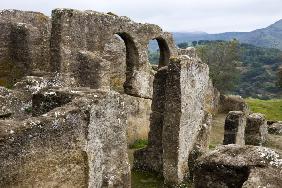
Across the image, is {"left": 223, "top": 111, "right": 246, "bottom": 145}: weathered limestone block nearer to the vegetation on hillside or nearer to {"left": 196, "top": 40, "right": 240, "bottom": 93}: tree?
the vegetation on hillside

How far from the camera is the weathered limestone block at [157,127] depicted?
19312 millimetres

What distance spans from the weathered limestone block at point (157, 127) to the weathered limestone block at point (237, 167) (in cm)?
992

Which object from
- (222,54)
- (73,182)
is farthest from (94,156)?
(222,54)

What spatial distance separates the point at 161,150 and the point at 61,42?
6334 millimetres

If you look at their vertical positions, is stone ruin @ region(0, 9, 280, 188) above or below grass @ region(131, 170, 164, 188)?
above

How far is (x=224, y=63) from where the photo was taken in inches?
2751

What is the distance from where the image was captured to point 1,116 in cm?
1501

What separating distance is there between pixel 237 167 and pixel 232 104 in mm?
28472

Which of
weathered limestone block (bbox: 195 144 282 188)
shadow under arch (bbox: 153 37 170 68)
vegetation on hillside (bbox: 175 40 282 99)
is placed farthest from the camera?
vegetation on hillside (bbox: 175 40 282 99)

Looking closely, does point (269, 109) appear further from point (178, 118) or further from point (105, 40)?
point (178, 118)

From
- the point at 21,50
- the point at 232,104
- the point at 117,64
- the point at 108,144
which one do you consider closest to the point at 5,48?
the point at 21,50

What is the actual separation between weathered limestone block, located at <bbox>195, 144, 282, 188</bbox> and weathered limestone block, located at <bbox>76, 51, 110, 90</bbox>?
44.4ft

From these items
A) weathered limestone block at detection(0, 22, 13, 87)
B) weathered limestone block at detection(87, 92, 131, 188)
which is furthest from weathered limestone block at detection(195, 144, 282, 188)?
weathered limestone block at detection(0, 22, 13, 87)

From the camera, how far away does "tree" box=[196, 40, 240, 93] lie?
68.6 m
